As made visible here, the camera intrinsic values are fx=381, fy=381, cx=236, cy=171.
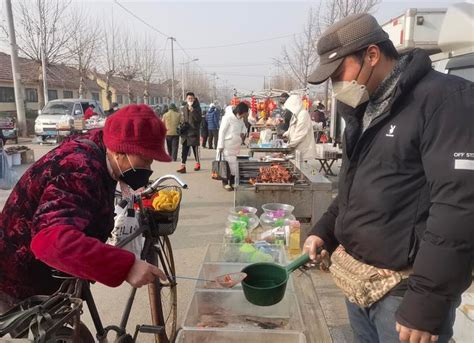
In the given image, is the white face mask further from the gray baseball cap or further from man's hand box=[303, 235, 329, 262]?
man's hand box=[303, 235, 329, 262]

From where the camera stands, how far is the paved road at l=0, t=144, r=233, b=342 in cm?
369

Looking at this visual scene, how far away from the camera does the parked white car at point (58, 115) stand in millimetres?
17469

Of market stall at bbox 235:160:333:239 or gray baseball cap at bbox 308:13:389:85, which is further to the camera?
market stall at bbox 235:160:333:239

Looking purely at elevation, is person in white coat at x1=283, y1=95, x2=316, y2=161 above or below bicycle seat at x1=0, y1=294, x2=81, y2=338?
above

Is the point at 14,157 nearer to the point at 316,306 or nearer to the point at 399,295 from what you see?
the point at 316,306

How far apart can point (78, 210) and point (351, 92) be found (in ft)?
4.15

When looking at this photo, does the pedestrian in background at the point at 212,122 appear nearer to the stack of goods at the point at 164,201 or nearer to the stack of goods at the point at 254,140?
the stack of goods at the point at 254,140

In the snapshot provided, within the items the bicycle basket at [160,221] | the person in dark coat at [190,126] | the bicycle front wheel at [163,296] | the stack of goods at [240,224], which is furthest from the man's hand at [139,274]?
the person in dark coat at [190,126]

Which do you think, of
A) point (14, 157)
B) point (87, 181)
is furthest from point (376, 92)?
point (14, 157)

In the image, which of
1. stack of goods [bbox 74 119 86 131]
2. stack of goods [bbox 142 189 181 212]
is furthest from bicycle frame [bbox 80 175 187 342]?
stack of goods [bbox 74 119 86 131]

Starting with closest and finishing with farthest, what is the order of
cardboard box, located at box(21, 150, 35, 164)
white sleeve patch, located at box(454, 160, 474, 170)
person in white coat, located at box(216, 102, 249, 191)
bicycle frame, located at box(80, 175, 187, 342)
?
1. white sleeve patch, located at box(454, 160, 474, 170)
2. bicycle frame, located at box(80, 175, 187, 342)
3. person in white coat, located at box(216, 102, 249, 191)
4. cardboard box, located at box(21, 150, 35, 164)

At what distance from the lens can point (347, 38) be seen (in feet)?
5.02

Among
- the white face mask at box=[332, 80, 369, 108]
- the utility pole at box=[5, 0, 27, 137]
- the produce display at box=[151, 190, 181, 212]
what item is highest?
the utility pole at box=[5, 0, 27, 137]

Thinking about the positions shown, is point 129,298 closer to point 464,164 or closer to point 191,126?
point 464,164
